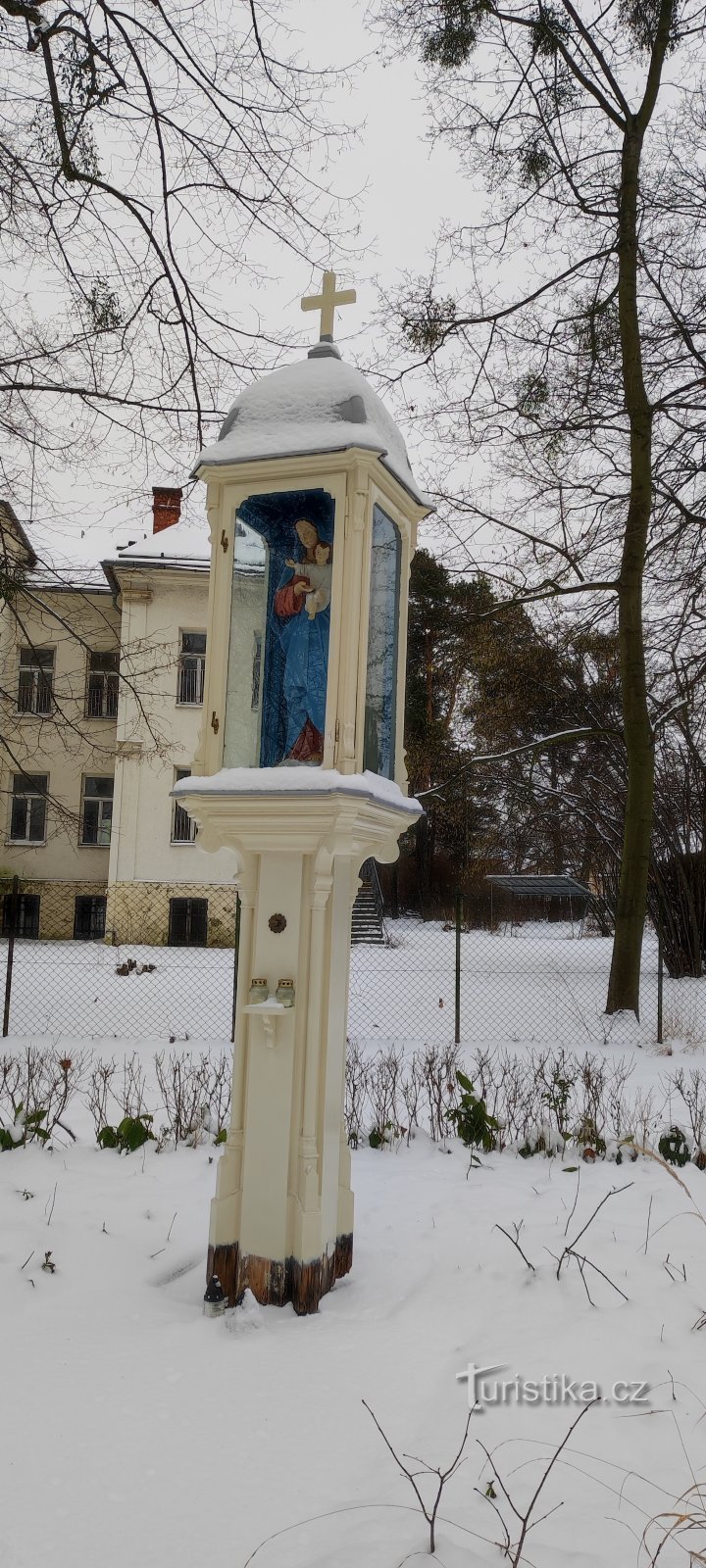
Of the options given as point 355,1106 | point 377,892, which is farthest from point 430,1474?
point 377,892

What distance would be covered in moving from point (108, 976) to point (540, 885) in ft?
51.4

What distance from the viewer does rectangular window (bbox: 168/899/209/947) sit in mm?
20688

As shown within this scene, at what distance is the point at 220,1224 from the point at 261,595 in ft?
8.60

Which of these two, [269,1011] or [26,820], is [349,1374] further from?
[26,820]

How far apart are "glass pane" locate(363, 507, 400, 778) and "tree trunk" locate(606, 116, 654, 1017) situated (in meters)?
6.61

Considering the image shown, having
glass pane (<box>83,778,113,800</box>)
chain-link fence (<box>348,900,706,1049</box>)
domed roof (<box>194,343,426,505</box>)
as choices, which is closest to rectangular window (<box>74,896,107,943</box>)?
glass pane (<box>83,778,113,800</box>)

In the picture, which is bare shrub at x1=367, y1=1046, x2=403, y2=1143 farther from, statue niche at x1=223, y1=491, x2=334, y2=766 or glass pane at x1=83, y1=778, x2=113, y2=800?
glass pane at x1=83, y1=778, x2=113, y2=800

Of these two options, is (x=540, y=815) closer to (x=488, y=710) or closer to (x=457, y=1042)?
(x=488, y=710)

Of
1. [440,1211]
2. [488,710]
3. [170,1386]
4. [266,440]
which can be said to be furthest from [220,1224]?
[488,710]

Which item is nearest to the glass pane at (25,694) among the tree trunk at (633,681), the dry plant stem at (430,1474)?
the dry plant stem at (430,1474)

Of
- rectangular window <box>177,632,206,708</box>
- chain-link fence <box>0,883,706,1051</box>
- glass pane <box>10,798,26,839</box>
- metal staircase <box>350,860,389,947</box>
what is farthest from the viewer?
glass pane <box>10,798,26,839</box>

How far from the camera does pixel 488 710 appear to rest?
16609mm

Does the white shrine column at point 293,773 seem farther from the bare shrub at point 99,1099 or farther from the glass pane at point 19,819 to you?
the glass pane at point 19,819

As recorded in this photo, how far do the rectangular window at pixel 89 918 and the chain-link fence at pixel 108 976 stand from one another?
2 cm
